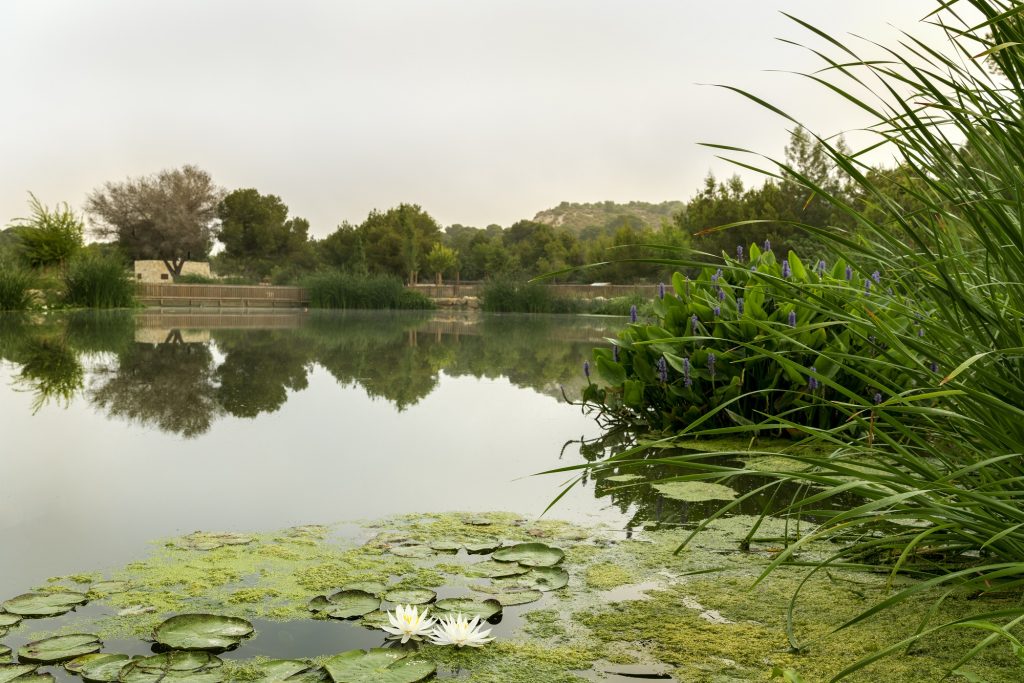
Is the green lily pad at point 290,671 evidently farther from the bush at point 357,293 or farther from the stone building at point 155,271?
the stone building at point 155,271

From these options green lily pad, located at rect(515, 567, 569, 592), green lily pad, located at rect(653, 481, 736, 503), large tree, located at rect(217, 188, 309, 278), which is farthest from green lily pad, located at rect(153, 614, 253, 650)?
large tree, located at rect(217, 188, 309, 278)

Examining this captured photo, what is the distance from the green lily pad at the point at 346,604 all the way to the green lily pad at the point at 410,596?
34 millimetres

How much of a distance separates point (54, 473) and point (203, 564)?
138cm

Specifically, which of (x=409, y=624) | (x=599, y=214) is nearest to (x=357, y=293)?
(x=409, y=624)

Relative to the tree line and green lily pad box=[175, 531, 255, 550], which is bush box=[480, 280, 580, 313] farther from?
green lily pad box=[175, 531, 255, 550]

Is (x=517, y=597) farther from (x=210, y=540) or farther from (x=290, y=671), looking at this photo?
(x=210, y=540)

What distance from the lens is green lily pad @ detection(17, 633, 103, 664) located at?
1.43m

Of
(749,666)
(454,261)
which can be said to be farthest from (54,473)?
(454,261)

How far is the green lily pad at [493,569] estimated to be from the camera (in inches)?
76.0

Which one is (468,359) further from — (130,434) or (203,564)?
(203,564)

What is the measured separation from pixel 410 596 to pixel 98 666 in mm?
616

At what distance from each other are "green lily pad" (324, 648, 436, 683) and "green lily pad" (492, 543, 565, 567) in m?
0.61

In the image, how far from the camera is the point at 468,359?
7.98 meters

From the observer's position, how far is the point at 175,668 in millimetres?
1392
